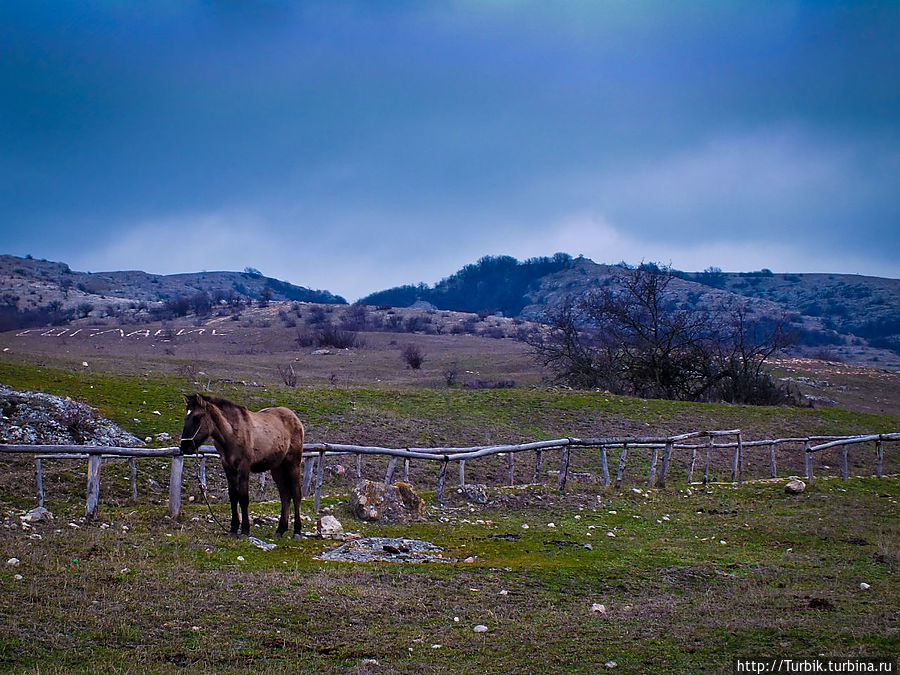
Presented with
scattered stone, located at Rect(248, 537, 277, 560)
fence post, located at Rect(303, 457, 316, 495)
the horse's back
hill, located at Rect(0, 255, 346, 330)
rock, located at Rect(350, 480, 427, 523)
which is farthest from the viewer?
hill, located at Rect(0, 255, 346, 330)

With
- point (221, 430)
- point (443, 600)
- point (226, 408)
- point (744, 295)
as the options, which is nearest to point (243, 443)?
point (221, 430)

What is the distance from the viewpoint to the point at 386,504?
40.1 feet

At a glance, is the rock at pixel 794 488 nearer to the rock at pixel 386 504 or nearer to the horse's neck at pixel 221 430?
the rock at pixel 386 504

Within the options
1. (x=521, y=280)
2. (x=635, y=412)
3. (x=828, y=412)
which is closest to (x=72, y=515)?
(x=635, y=412)

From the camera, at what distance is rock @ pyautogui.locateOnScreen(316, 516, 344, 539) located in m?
10.6

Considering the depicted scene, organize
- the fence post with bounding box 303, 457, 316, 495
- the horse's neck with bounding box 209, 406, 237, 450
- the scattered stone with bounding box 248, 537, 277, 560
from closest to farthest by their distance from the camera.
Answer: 1. the scattered stone with bounding box 248, 537, 277, 560
2. the horse's neck with bounding box 209, 406, 237, 450
3. the fence post with bounding box 303, 457, 316, 495

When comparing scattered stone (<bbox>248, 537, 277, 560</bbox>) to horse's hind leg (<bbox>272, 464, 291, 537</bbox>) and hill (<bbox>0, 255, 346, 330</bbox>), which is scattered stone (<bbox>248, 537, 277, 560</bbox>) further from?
hill (<bbox>0, 255, 346, 330</bbox>)

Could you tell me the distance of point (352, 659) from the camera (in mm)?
5430

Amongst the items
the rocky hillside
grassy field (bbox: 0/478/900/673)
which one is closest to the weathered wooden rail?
grassy field (bbox: 0/478/900/673)

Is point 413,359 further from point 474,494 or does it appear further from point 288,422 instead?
point 288,422

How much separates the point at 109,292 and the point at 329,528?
11779 cm

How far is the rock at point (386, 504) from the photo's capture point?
12.1 m

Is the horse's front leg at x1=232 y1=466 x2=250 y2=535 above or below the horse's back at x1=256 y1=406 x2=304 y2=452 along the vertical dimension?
below

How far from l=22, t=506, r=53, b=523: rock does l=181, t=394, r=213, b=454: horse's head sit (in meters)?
2.22
